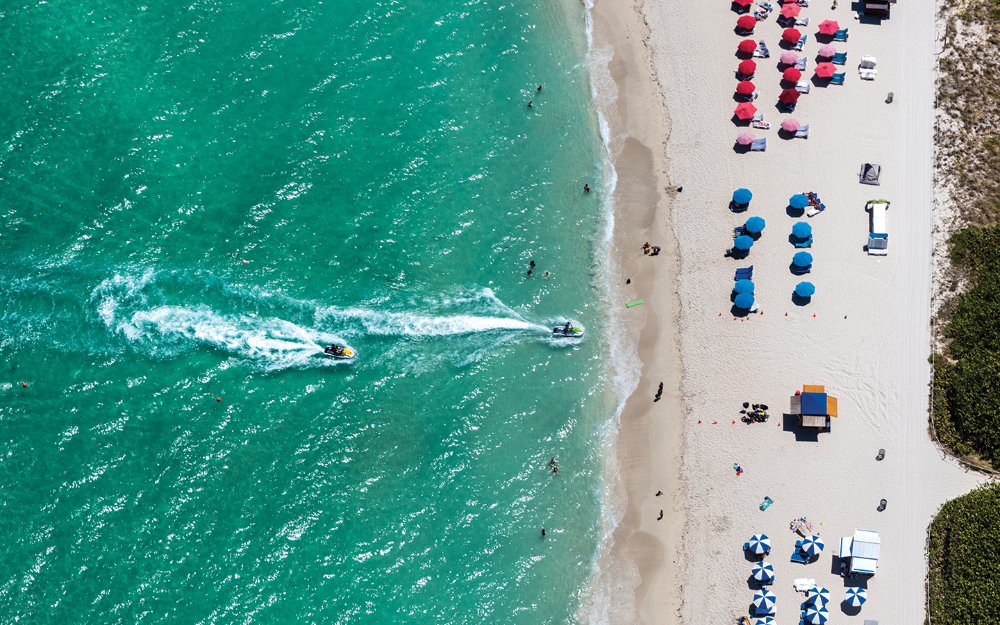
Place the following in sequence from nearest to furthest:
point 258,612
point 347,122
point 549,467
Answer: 1. point 258,612
2. point 549,467
3. point 347,122

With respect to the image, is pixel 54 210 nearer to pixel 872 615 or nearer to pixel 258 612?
pixel 258 612

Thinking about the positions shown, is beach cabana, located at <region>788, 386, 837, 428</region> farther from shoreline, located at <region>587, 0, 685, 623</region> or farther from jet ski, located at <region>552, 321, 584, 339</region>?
jet ski, located at <region>552, 321, 584, 339</region>

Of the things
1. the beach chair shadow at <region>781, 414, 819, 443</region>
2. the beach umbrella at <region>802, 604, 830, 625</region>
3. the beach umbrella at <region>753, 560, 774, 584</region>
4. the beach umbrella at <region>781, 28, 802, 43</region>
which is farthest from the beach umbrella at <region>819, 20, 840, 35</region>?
the beach umbrella at <region>802, 604, 830, 625</region>

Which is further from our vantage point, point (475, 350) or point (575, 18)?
point (575, 18)

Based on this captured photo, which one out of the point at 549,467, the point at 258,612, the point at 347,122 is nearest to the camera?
the point at 258,612

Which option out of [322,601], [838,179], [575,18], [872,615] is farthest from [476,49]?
[872,615]

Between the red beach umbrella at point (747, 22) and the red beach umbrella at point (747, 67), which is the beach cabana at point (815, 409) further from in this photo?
the red beach umbrella at point (747, 22)

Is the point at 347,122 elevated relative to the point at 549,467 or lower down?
elevated
